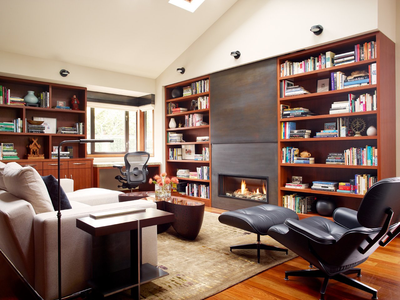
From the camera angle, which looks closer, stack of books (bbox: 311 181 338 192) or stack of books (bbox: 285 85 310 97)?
stack of books (bbox: 311 181 338 192)

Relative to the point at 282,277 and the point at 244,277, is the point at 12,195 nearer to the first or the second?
the point at 244,277

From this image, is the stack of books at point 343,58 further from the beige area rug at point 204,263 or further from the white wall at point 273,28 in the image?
the beige area rug at point 204,263

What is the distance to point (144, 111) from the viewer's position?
7238 millimetres

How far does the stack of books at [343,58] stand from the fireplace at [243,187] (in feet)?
5.99

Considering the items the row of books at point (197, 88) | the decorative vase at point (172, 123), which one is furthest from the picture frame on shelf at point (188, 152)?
the row of books at point (197, 88)

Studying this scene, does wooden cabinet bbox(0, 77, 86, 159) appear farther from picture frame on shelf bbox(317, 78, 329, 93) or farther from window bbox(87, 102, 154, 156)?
picture frame on shelf bbox(317, 78, 329, 93)

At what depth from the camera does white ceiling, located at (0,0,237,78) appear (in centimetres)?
438

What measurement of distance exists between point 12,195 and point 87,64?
398cm

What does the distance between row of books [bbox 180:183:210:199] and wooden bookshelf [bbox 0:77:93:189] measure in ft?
6.14

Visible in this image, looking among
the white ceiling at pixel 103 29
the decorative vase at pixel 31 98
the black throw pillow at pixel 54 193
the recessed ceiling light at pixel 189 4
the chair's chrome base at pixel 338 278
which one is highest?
the recessed ceiling light at pixel 189 4

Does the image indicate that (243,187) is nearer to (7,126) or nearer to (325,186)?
(325,186)

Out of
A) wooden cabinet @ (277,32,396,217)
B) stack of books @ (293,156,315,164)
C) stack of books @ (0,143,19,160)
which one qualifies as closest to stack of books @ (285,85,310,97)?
wooden cabinet @ (277,32,396,217)

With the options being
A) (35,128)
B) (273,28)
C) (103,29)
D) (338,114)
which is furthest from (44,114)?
(338,114)

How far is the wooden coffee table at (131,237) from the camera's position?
1.86 metres
